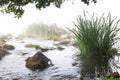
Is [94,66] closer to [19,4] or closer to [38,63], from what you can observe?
[38,63]

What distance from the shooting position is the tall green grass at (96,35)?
1209 cm

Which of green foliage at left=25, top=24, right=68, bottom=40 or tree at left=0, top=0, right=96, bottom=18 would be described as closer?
tree at left=0, top=0, right=96, bottom=18

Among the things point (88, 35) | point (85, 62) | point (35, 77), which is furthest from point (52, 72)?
point (88, 35)

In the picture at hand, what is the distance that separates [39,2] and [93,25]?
15.0ft

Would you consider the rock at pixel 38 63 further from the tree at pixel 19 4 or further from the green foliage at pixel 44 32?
the green foliage at pixel 44 32

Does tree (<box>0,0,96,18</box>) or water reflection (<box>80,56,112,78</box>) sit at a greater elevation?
tree (<box>0,0,96,18</box>)

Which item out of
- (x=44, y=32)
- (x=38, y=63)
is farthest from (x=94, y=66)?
(x=44, y=32)

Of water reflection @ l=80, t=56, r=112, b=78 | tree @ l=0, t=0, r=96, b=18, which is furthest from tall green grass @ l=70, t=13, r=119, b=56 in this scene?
tree @ l=0, t=0, r=96, b=18

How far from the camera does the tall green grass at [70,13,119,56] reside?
12086 millimetres

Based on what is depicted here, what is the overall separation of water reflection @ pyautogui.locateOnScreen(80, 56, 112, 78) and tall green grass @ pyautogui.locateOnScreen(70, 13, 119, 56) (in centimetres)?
35

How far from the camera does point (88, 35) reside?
1212cm

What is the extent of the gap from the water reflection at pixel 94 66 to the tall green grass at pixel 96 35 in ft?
1.14

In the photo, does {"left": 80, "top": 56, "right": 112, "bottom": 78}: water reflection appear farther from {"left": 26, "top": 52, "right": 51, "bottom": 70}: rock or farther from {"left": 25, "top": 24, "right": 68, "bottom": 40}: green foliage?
{"left": 25, "top": 24, "right": 68, "bottom": 40}: green foliage

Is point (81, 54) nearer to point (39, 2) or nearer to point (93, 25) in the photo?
point (93, 25)
